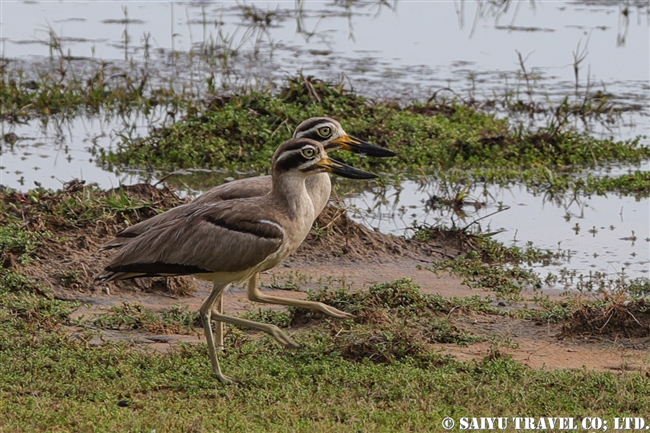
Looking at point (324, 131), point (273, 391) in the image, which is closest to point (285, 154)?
point (324, 131)

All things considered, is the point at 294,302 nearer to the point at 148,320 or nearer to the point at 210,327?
the point at 210,327

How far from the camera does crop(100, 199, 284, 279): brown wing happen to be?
6688mm

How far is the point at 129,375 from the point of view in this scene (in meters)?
6.43

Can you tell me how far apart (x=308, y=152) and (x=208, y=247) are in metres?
0.82

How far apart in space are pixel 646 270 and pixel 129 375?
15.1 ft

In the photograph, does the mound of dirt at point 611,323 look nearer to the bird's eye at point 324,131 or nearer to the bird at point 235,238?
the bird at point 235,238

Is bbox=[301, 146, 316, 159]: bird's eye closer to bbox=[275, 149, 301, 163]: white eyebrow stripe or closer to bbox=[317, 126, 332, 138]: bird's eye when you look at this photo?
bbox=[275, 149, 301, 163]: white eyebrow stripe

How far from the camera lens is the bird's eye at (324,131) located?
8.16 meters

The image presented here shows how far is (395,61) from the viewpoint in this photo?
16.4m

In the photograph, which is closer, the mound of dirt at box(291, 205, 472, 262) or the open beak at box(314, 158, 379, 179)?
the open beak at box(314, 158, 379, 179)

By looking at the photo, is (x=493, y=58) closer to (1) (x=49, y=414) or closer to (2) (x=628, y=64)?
(2) (x=628, y=64)

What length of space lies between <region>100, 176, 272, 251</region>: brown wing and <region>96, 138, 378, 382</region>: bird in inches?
7.5

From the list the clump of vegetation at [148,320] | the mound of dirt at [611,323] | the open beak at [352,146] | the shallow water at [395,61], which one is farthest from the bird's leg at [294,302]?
the shallow water at [395,61]

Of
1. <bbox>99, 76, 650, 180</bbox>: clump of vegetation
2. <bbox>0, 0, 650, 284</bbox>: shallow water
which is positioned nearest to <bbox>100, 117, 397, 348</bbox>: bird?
<bbox>0, 0, 650, 284</bbox>: shallow water
